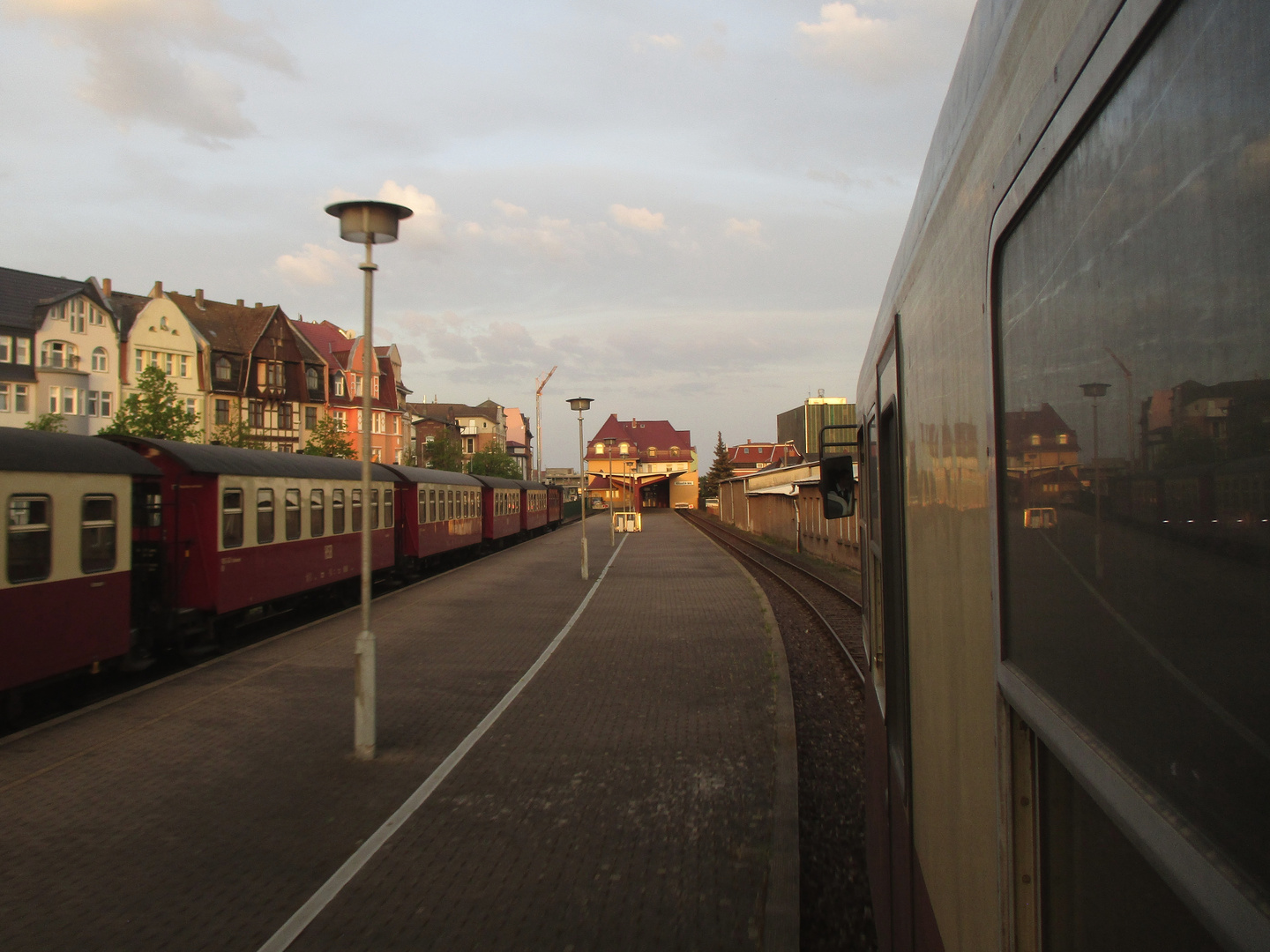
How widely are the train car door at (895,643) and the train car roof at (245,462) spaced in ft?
33.5

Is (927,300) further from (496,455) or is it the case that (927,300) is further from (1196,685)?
(496,455)

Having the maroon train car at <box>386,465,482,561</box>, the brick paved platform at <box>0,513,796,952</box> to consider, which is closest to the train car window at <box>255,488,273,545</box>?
the brick paved platform at <box>0,513,796,952</box>

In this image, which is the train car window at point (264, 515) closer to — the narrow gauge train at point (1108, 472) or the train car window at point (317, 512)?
the train car window at point (317, 512)

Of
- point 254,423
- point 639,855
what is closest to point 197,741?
point 639,855

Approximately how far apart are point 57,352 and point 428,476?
27.7 meters

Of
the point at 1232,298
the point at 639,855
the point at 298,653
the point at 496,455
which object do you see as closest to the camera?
the point at 1232,298

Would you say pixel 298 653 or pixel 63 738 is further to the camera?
pixel 298 653

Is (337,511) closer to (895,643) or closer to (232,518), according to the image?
(232,518)

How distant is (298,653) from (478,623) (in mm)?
3370

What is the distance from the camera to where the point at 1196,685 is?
878mm

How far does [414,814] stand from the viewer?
6.36 metres

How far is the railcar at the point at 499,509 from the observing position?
32.9 m

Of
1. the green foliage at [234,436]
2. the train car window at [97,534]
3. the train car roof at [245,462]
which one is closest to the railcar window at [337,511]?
the train car roof at [245,462]

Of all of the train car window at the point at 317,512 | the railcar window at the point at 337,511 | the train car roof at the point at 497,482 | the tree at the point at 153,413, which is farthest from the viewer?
the train car roof at the point at 497,482
